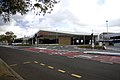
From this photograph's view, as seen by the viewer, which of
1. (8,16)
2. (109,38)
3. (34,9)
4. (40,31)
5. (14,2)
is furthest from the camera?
(40,31)

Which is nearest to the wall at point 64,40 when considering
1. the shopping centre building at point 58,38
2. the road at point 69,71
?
the shopping centre building at point 58,38

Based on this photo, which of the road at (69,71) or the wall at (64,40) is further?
the wall at (64,40)

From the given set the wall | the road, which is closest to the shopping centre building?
the wall

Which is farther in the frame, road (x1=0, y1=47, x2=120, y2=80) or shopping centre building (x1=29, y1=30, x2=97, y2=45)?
shopping centre building (x1=29, y1=30, x2=97, y2=45)

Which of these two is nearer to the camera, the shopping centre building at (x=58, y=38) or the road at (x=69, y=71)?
the road at (x=69, y=71)

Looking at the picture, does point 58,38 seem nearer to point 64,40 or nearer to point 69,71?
point 64,40

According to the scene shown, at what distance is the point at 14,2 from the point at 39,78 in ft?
12.5

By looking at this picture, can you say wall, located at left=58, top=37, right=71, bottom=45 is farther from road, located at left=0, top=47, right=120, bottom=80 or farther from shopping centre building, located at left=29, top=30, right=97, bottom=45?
road, located at left=0, top=47, right=120, bottom=80

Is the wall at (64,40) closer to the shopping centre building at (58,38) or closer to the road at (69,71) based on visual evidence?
the shopping centre building at (58,38)

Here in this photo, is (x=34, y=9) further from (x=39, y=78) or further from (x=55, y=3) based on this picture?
(x=39, y=78)

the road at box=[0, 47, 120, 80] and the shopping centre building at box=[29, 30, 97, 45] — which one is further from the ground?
the shopping centre building at box=[29, 30, 97, 45]

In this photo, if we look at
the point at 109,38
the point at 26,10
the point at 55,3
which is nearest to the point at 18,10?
the point at 26,10

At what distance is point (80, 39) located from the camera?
12900 centimetres

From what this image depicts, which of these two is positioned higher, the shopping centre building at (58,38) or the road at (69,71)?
the shopping centre building at (58,38)
